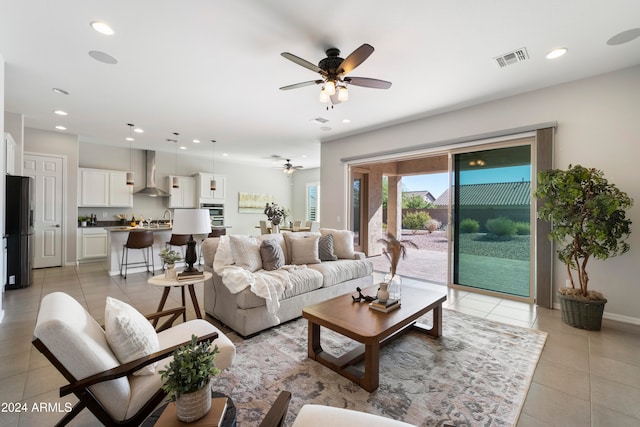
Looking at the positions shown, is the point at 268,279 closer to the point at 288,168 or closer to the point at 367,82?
the point at 367,82

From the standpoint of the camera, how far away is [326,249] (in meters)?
4.12

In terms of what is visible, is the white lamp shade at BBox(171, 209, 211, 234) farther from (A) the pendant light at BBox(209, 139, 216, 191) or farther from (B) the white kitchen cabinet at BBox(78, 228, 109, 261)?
(B) the white kitchen cabinet at BBox(78, 228, 109, 261)

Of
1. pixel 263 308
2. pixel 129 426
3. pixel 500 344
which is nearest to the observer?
pixel 129 426

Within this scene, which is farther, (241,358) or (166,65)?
(166,65)

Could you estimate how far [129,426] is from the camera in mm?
1342

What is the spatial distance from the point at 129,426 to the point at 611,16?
4.43m

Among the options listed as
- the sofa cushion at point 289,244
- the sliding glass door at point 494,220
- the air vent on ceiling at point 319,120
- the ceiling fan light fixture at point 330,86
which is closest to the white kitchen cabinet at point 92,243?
the sofa cushion at point 289,244

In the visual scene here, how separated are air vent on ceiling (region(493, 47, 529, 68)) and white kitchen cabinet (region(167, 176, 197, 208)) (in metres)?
7.74

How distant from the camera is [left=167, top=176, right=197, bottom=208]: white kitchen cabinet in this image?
25.4 feet

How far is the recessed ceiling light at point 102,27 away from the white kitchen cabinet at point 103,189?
5.17 metres

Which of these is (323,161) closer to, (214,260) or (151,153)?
(214,260)

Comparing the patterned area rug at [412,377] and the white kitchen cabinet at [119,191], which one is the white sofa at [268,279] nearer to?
the patterned area rug at [412,377]

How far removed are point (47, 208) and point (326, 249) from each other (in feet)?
19.9

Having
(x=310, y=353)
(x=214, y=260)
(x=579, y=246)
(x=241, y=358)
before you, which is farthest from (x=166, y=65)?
(x=579, y=246)
